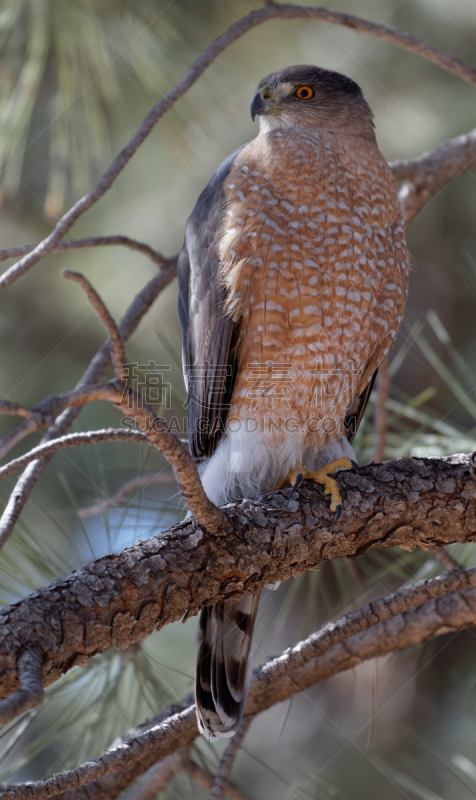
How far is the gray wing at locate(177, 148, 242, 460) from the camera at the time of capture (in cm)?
Result: 243

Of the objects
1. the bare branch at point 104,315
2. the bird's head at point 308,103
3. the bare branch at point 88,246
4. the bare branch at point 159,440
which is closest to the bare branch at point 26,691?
the bare branch at point 159,440

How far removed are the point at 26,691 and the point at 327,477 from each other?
Result: 1.23m

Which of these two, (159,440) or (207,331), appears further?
(207,331)

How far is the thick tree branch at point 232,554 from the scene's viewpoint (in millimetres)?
1500

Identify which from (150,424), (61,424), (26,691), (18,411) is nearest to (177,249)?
(61,424)

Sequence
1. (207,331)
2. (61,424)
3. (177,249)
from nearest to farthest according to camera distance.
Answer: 1. (61,424)
2. (207,331)
3. (177,249)

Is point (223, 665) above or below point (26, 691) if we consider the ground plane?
below

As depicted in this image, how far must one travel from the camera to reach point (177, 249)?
4.57m

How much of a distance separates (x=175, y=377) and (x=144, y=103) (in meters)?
1.42

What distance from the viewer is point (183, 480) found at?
1435mm

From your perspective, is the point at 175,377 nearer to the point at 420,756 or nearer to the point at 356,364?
the point at 356,364

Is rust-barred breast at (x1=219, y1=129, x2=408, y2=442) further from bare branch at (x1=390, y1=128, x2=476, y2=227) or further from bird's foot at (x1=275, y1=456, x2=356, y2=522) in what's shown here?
bare branch at (x1=390, y1=128, x2=476, y2=227)

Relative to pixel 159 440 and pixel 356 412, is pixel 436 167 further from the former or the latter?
pixel 159 440

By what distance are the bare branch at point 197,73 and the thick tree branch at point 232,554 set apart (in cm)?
80
